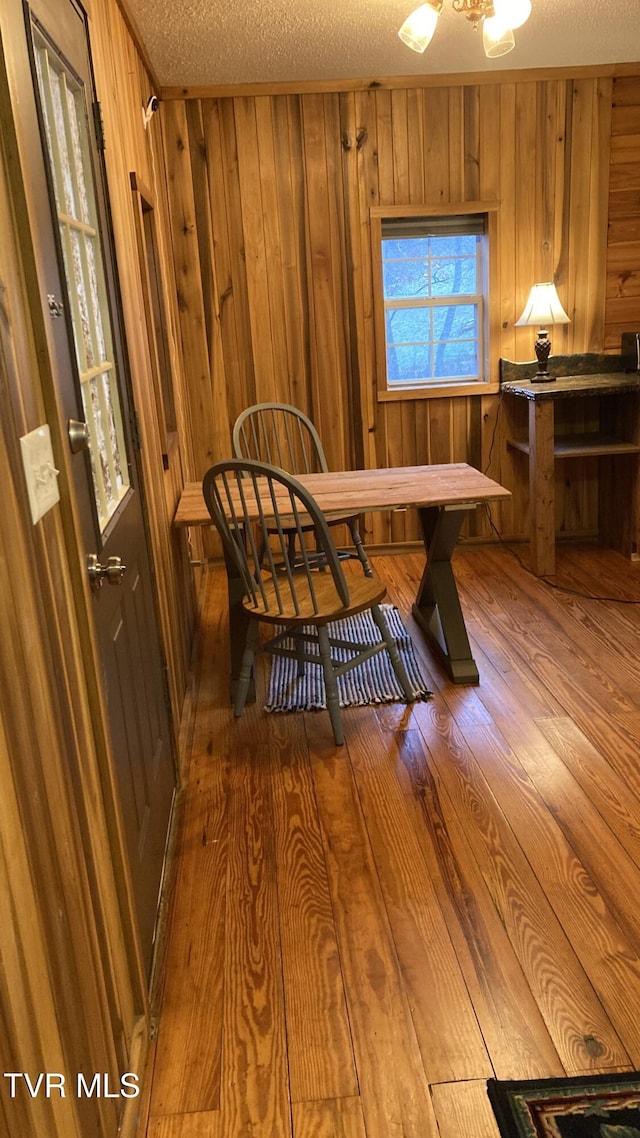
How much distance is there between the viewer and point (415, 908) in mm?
1992

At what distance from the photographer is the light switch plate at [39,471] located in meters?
1.11

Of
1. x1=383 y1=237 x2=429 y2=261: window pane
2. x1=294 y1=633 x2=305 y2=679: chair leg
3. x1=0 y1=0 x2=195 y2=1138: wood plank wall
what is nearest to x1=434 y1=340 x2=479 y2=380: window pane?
x1=383 y1=237 x2=429 y2=261: window pane

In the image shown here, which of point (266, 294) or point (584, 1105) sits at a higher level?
point (266, 294)

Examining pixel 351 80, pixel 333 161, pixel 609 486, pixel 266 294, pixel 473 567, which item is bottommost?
pixel 473 567

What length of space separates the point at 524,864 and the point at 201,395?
3.20 m

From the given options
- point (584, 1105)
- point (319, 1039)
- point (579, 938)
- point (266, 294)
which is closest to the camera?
point (584, 1105)

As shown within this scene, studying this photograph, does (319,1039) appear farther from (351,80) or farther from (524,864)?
(351,80)

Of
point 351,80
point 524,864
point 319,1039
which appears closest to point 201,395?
point 351,80

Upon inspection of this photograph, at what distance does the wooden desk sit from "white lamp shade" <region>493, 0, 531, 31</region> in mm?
1688

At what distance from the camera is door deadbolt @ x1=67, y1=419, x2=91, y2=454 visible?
1395 millimetres

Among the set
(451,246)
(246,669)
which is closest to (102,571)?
(246,669)

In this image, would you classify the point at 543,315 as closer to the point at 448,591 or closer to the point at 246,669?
the point at 448,591

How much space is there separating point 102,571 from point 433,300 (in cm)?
364

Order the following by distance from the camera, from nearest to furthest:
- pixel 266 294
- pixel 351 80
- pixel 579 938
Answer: pixel 579 938
pixel 351 80
pixel 266 294
